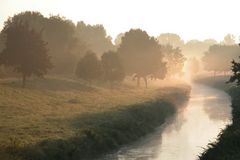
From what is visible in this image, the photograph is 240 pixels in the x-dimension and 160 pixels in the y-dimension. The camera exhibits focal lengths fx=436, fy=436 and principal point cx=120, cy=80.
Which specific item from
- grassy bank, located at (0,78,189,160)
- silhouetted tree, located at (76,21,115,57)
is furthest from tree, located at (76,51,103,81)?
silhouetted tree, located at (76,21,115,57)

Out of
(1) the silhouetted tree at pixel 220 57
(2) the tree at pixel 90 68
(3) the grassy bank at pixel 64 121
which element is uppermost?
(1) the silhouetted tree at pixel 220 57

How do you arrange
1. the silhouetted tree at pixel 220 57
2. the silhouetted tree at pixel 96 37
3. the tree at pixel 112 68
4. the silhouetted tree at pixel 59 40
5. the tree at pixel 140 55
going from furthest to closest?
the silhouetted tree at pixel 220 57 < the silhouetted tree at pixel 96 37 < the tree at pixel 140 55 < the silhouetted tree at pixel 59 40 < the tree at pixel 112 68

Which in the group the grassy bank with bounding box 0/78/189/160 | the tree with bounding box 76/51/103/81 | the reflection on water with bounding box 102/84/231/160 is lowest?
the reflection on water with bounding box 102/84/231/160

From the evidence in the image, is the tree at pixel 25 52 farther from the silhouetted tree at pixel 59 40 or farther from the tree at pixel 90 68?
the silhouetted tree at pixel 59 40

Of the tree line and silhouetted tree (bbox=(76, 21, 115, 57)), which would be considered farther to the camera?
silhouetted tree (bbox=(76, 21, 115, 57))

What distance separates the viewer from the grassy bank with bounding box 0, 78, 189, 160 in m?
34.5

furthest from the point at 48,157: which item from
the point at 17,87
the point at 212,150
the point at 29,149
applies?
the point at 17,87

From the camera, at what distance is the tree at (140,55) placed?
10694 centimetres

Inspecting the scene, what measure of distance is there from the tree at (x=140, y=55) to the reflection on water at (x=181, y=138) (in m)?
30.7

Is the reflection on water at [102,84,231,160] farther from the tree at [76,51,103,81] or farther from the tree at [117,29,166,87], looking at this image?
the tree at [117,29,166,87]

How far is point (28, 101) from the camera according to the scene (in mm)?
→ 55250

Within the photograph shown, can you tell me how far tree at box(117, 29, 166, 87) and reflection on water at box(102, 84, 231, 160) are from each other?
30.7 meters

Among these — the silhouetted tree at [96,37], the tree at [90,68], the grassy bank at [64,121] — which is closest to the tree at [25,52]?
the grassy bank at [64,121]

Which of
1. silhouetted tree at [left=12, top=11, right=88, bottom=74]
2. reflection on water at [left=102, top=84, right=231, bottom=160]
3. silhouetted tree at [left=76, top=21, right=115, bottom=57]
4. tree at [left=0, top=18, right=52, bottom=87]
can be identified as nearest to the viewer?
reflection on water at [left=102, top=84, right=231, bottom=160]
